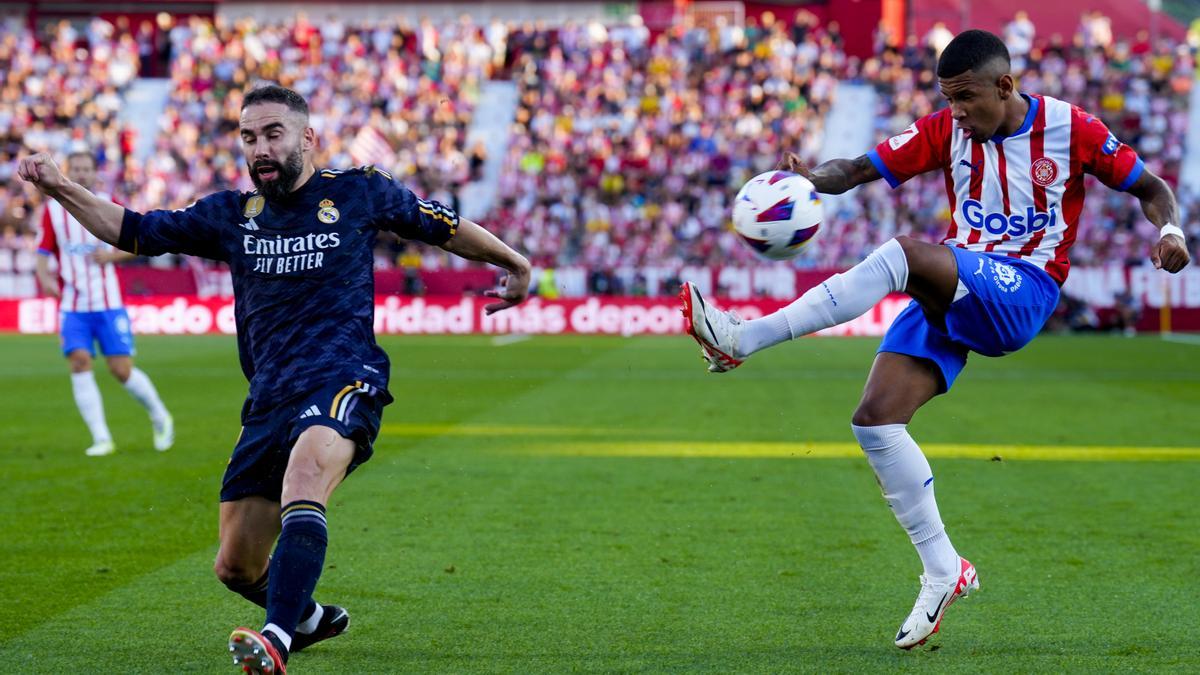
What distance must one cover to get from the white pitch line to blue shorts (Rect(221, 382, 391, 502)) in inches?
848

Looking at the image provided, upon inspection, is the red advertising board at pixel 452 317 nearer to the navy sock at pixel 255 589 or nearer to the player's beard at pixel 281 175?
the navy sock at pixel 255 589

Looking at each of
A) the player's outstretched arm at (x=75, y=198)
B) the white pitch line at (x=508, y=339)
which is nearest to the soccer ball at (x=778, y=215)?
the player's outstretched arm at (x=75, y=198)

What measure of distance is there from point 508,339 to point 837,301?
2374 centimetres

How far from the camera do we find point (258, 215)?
15.6ft

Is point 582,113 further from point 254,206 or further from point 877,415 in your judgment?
point 254,206

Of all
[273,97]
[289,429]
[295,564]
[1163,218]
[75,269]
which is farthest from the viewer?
[75,269]

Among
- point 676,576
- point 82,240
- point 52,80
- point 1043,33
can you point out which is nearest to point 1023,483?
point 676,576

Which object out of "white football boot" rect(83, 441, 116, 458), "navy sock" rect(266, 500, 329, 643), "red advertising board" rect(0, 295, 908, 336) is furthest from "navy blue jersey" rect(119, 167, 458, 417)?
"red advertising board" rect(0, 295, 908, 336)

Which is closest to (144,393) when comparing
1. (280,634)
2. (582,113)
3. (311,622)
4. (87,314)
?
(87,314)

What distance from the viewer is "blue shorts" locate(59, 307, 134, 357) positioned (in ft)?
36.3

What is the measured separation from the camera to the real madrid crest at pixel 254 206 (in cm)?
476

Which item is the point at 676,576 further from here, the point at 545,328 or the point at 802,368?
the point at 545,328

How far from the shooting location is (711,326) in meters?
4.90

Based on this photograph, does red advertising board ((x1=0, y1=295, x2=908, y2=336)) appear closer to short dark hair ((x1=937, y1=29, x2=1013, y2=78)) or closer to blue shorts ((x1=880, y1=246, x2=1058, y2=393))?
blue shorts ((x1=880, y1=246, x2=1058, y2=393))
